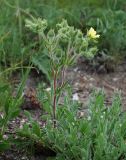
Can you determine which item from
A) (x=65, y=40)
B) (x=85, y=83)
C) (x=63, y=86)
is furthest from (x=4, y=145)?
(x=85, y=83)

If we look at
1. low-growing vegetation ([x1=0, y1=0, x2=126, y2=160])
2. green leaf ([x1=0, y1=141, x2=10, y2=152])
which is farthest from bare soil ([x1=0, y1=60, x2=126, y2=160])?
green leaf ([x1=0, y1=141, x2=10, y2=152])

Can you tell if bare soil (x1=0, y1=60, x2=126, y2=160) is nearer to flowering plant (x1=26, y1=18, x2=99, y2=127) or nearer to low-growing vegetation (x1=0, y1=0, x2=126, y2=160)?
low-growing vegetation (x1=0, y1=0, x2=126, y2=160)

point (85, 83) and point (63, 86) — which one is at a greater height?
point (63, 86)

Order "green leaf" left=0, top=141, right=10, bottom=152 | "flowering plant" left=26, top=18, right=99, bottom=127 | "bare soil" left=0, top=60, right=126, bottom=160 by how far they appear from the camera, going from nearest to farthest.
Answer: "flowering plant" left=26, top=18, right=99, bottom=127 < "green leaf" left=0, top=141, right=10, bottom=152 < "bare soil" left=0, top=60, right=126, bottom=160

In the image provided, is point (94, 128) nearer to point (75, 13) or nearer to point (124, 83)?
point (124, 83)

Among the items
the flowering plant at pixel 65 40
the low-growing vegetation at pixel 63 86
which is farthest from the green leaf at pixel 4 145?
the flowering plant at pixel 65 40

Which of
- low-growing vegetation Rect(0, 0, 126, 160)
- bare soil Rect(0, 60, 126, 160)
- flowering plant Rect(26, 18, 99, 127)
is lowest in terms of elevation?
bare soil Rect(0, 60, 126, 160)

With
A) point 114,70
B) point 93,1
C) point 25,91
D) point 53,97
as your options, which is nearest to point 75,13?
point 93,1

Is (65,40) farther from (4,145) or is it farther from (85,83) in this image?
(85,83)

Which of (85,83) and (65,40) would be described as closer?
(65,40)

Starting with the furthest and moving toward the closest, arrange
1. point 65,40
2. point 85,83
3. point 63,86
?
point 85,83 < point 63,86 < point 65,40

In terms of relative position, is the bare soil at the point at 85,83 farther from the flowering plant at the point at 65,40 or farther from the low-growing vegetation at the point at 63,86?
the flowering plant at the point at 65,40
